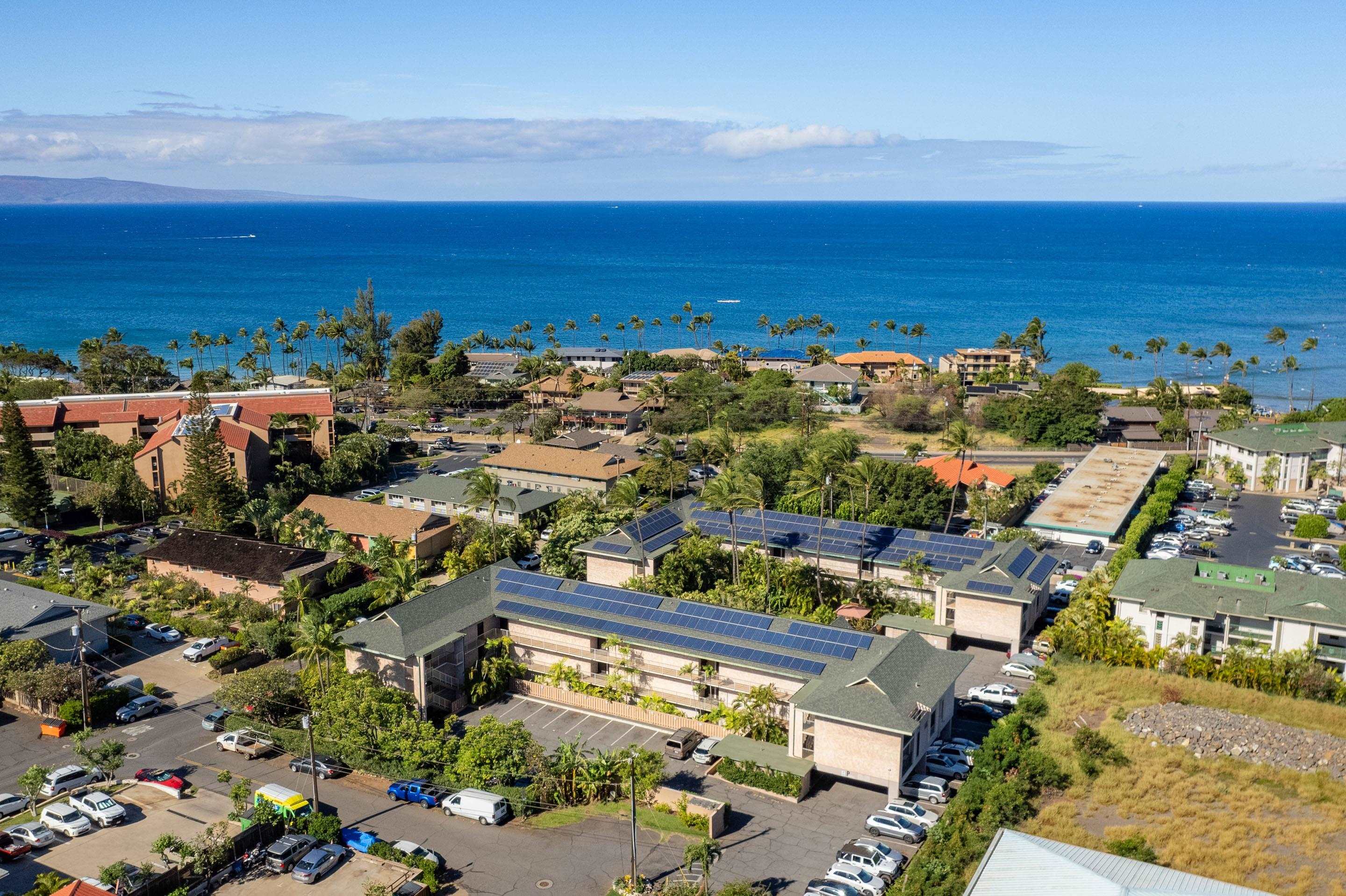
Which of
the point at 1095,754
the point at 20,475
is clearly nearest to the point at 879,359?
the point at 1095,754

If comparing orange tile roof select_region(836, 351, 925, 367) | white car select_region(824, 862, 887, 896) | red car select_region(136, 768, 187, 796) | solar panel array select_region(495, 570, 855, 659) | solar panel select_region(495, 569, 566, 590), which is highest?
orange tile roof select_region(836, 351, 925, 367)

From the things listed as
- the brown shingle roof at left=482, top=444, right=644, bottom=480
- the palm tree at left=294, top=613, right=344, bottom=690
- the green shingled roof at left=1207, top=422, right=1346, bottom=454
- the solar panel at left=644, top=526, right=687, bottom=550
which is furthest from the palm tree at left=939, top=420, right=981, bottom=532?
the palm tree at left=294, top=613, right=344, bottom=690

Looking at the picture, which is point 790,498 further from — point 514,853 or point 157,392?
point 157,392

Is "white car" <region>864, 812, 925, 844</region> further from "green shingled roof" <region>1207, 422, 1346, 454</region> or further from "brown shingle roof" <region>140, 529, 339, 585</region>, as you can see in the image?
"green shingled roof" <region>1207, 422, 1346, 454</region>

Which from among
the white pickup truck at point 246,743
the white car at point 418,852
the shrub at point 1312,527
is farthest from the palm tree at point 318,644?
the shrub at point 1312,527

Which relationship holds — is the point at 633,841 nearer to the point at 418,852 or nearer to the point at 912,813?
the point at 418,852

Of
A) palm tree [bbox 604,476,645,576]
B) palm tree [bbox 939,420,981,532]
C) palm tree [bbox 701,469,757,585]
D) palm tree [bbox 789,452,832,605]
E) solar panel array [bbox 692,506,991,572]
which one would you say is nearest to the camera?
palm tree [bbox 701,469,757,585]
